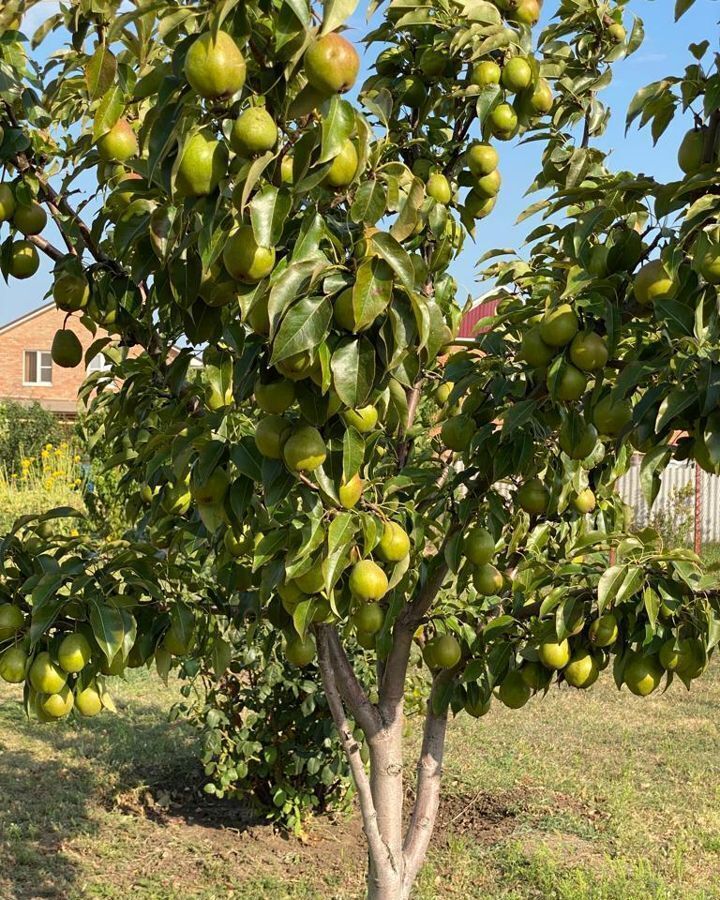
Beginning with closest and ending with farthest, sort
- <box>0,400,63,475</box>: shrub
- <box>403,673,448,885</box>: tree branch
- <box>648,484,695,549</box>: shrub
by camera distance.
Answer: <box>403,673,448,885</box>: tree branch, <box>648,484,695,549</box>: shrub, <box>0,400,63,475</box>: shrub

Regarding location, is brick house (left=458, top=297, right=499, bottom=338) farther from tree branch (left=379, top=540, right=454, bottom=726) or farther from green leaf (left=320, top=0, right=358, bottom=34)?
green leaf (left=320, top=0, right=358, bottom=34)

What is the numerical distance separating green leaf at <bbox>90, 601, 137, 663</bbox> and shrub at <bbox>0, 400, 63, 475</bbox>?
17.9 metres

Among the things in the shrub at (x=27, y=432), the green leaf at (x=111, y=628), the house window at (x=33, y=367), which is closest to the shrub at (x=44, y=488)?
the shrub at (x=27, y=432)

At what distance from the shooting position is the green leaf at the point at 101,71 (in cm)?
136

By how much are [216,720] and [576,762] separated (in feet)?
6.80

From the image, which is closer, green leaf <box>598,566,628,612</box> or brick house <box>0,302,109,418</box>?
green leaf <box>598,566,628,612</box>

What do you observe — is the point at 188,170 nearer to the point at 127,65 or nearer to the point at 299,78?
the point at 299,78

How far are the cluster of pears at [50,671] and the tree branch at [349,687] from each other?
53 centimetres

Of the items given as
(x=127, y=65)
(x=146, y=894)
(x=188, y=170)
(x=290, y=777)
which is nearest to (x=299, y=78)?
(x=188, y=170)

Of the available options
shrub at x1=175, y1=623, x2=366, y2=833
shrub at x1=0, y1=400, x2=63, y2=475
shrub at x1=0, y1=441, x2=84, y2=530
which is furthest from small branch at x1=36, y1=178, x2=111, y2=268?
shrub at x1=0, y1=400, x2=63, y2=475

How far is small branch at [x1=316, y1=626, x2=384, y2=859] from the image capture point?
2.16 meters

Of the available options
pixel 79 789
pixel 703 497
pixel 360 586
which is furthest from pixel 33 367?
pixel 360 586

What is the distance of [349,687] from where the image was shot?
7.23 feet

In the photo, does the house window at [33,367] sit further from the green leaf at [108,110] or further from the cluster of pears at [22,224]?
the green leaf at [108,110]
